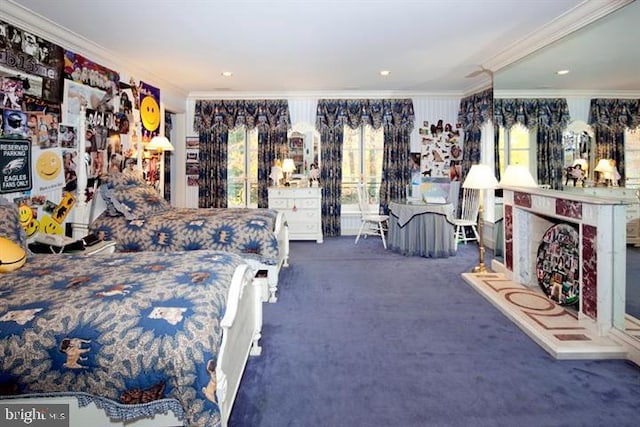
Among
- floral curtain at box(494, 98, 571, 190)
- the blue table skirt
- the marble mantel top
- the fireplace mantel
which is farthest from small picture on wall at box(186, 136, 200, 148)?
the fireplace mantel

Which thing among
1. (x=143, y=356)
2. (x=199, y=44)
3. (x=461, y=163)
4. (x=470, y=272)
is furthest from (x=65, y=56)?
(x=461, y=163)

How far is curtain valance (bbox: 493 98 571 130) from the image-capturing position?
368 centimetres

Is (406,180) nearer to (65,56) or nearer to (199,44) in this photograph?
(199,44)

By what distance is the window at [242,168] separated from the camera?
7.27 m

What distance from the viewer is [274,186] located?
6.80 m

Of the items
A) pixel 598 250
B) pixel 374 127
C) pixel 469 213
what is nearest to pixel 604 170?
pixel 598 250

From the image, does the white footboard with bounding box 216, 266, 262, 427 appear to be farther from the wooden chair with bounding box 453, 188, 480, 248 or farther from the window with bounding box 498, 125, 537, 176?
the wooden chair with bounding box 453, 188, 480, 248

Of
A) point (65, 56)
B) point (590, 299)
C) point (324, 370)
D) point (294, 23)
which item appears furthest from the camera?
point (65, 56)

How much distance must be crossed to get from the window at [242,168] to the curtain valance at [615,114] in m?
5.26

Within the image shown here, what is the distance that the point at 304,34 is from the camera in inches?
153

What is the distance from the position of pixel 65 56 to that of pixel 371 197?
16.4ft

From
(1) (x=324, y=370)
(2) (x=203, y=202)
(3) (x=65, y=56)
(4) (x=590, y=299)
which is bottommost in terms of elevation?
(1) (x=324, y=370)

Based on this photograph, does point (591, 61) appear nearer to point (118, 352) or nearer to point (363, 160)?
point (118, 352)

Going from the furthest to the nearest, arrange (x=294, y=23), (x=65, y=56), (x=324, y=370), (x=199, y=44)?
(x=199, y=44)
(x=65, y=56)
(x=294, y=23)
(x=324, y=370)
